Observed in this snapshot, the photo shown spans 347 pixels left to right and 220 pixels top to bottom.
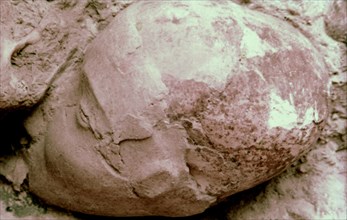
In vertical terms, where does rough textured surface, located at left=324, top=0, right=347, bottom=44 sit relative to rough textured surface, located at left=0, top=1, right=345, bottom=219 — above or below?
above

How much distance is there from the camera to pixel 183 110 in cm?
91

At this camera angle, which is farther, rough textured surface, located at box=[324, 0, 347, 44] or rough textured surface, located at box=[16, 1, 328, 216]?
rough textured surface, located at box=[324, 0, 347, 44]

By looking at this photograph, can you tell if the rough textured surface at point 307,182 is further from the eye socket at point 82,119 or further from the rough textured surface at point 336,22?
the eye socket at point 82,119

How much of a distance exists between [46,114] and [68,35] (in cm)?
16

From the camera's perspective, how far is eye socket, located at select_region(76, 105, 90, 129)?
0.95 m

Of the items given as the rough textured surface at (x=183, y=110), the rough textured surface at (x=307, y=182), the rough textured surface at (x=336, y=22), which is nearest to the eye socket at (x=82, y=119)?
the rough textured surface at (x=183, y=110)

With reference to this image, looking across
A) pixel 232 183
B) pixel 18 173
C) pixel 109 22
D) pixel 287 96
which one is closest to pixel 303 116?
pixel 287 96

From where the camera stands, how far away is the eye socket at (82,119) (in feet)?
3.13

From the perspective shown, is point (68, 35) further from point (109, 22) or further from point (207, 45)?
point (207, 45)

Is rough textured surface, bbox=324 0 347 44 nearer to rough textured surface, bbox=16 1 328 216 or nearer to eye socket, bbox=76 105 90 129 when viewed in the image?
rough textured surface, bbox=16 1 328 216

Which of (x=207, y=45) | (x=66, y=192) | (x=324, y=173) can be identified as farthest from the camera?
(x=324, y=173)

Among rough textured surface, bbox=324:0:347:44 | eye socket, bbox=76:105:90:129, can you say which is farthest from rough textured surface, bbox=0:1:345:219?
eye socket, bbox=76:105:90:129

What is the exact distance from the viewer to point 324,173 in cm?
116

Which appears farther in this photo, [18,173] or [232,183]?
[18,173]
